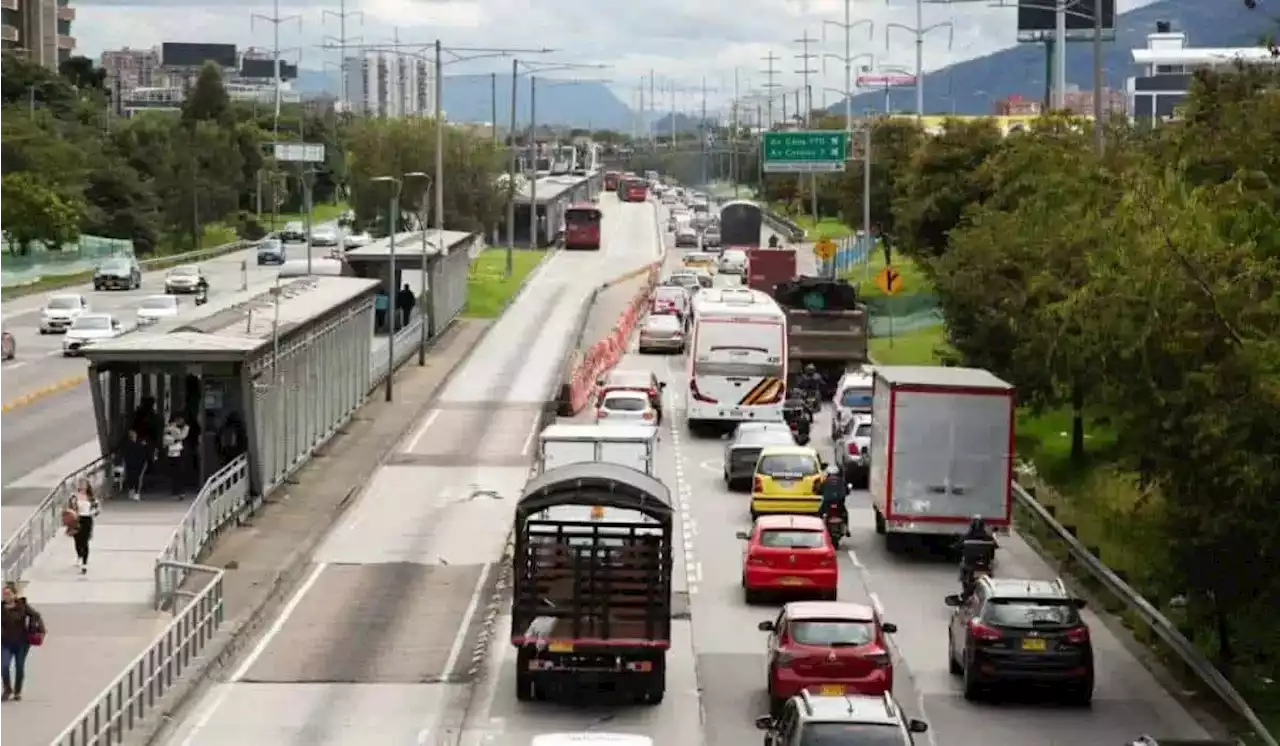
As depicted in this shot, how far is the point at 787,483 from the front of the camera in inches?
1593

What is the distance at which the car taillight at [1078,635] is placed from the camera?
25.7 metres

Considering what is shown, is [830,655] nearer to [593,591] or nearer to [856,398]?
[593,591]

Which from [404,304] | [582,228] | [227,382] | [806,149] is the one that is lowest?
[404,304]

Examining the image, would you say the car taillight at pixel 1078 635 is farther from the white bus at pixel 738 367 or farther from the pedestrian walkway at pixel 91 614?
the white bus at pixel 738 367

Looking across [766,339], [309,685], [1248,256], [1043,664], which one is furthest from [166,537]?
[766,339]

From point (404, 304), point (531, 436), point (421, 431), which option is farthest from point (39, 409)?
point (404, 304)

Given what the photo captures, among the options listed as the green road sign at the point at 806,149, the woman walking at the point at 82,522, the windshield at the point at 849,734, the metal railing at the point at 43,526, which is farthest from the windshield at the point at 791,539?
the green road sign at the point at 806,149

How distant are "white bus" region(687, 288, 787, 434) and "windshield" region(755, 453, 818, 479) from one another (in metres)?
12.6

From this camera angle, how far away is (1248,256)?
2397 cm

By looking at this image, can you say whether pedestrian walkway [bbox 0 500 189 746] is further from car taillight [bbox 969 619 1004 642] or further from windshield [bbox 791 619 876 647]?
car taillight [bbox 969 619 1004 642]

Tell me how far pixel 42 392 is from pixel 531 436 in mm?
16363

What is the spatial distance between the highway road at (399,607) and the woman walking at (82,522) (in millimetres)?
2971

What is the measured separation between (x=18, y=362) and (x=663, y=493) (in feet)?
164

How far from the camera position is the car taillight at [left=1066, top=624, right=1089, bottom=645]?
84.2ft
